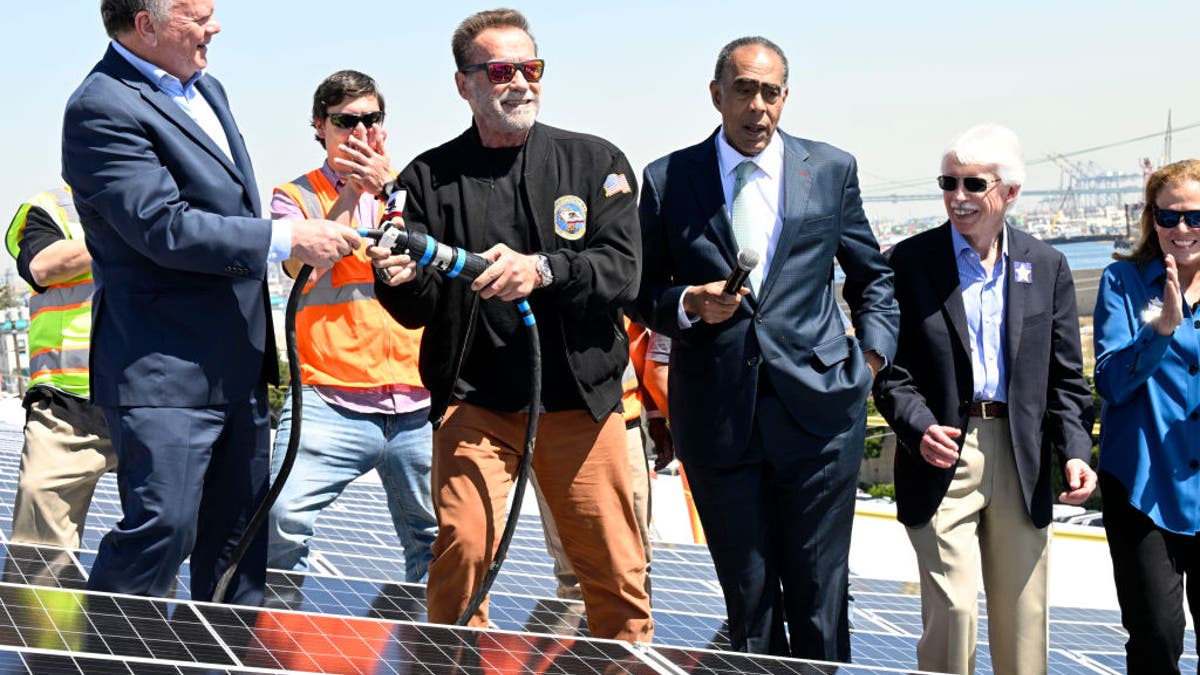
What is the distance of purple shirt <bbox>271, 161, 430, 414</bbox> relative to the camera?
6.75m

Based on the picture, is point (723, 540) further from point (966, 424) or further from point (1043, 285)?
point (1043, 285)

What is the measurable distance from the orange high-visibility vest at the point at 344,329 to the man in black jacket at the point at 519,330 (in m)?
1.18

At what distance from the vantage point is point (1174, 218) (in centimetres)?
608

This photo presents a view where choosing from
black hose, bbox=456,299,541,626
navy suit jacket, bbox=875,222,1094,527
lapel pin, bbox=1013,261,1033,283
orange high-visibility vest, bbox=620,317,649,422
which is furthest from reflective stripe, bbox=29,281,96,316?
lapel pin, bbox=1013,261,1033,283

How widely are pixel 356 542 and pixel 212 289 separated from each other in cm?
351

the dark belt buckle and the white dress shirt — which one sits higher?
the white dress shirt

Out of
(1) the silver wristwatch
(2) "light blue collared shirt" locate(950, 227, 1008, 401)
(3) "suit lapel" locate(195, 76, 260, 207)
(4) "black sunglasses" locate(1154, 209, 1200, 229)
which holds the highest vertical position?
(3) "suit lapel" locate(195, 76, 260, 207)

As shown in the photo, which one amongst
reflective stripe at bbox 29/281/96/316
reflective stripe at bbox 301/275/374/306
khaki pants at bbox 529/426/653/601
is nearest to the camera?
reflective stripe at bbox 301/275/374/306

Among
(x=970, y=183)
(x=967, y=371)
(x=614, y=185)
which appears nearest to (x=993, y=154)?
(x=970, y=183)

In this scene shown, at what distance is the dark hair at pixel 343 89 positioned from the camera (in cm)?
665

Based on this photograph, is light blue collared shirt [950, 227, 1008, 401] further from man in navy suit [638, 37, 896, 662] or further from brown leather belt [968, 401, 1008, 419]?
man in navy suit [638, 37, 896, 662]

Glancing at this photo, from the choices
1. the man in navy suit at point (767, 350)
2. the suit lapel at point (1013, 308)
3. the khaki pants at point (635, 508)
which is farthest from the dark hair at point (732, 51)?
the khaki pants at point (635, 508)

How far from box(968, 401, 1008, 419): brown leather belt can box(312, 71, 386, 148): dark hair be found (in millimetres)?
2412

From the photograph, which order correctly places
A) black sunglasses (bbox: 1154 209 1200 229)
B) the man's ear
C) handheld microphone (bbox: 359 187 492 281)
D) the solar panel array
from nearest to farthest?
the solar panel array → the man's ear → handheld microphone (bbox: 359 187 492 281) → black sunglasses (bbox: 1154 209 1200 229)
